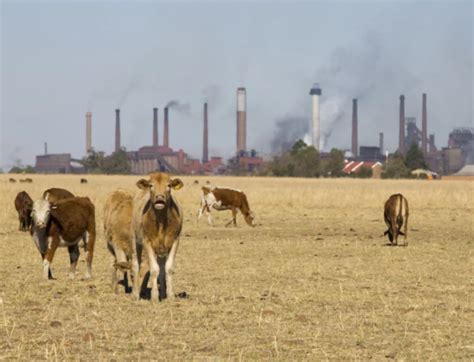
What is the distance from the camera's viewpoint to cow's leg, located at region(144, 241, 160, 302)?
14.4 m

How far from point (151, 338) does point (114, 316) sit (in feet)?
6.21

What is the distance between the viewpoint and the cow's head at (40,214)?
17.7 m

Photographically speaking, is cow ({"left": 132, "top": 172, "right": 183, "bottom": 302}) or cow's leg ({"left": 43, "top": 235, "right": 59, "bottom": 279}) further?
cow's leg ({"left": 43, "top": 235, "right": 59, "bottom": 279})

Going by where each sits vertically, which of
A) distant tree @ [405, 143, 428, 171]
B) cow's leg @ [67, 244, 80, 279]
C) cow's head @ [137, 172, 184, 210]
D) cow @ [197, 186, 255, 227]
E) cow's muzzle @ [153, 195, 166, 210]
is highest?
distant tree @ [405, 143, 428, 171]

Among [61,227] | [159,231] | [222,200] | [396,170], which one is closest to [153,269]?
[159,231]

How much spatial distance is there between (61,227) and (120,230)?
241 cm

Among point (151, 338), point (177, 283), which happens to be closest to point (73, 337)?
point (151, 338)

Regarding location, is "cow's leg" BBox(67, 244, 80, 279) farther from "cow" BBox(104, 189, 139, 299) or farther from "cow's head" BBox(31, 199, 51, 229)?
"cow" BBox(104, 189, 139, 299)

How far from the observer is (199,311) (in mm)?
13477

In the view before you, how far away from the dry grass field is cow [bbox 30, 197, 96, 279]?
0.44 metres

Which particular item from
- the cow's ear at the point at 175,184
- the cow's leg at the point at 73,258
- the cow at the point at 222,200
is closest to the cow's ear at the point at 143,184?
the cow's ear at the point at 175,184

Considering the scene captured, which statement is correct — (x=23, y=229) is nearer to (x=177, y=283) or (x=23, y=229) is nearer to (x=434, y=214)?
(x=177, y=283)

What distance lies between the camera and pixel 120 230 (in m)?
Result: 16.2

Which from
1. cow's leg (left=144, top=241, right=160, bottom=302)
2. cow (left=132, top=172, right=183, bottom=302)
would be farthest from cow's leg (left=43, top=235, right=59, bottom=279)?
cow's leg (left=144, top=241, right=160, bottom=302)
